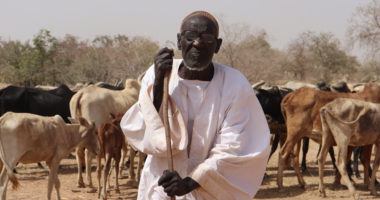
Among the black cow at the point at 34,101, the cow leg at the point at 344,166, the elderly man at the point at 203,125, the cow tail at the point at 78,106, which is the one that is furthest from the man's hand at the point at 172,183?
the black cow at the point at 34,101

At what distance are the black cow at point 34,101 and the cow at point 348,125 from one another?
6957 mm

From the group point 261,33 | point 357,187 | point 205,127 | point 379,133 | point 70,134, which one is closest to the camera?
point 205,127

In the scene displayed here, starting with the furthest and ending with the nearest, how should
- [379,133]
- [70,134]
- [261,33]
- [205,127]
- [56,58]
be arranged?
[261,33]
[56,58]
[379,133]
[70,134]
[205,127]

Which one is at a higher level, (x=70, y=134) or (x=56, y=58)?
(x=70, y=134)

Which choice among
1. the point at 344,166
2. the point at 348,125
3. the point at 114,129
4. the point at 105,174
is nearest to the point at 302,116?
the point at 348,125

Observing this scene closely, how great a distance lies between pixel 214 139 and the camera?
3.07 m

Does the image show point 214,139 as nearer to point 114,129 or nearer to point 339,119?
point 114,129

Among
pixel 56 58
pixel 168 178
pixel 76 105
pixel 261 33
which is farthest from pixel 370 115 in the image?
pixel 261 33

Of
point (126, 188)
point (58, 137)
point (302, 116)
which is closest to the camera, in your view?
point (58, 137)

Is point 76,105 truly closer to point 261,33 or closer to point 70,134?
point 70,134

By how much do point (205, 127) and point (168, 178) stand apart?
0.41 metres

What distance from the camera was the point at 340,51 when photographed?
4628 centimetres

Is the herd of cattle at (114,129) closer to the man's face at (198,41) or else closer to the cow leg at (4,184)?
the cow leg at (4,184)

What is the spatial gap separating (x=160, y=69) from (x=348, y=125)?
651 cm
